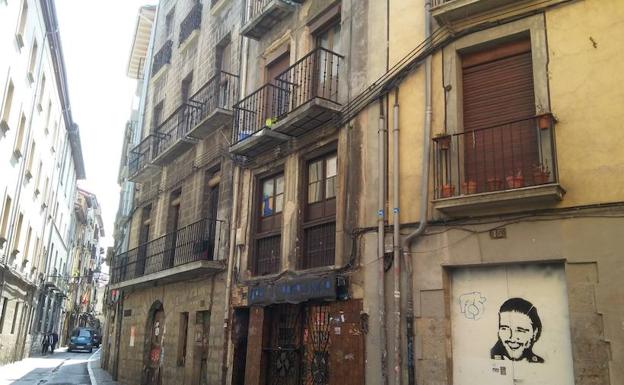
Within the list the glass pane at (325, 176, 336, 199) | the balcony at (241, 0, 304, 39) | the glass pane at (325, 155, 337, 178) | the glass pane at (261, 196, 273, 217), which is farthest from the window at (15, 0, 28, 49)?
the glass pane at (325, 176, 336, 199)

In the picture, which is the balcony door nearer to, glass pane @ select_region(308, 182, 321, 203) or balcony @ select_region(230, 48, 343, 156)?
balcony @ select_region(230, 48, 343, 156)

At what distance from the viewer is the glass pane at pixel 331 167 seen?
10082 mm

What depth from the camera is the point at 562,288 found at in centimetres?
671

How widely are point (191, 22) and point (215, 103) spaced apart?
4704 mm

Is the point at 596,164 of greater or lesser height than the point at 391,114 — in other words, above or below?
below

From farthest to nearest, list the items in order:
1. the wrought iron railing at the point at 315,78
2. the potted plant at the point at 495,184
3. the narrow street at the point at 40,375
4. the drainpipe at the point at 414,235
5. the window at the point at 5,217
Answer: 1. the window at the point at 5,217
2. the narrow street at the point at 40,375
3. the wrought iron railing at the point at 315,78
4. the drainpipe at the point at 414,235
5. the potted plant at the point at 495,184

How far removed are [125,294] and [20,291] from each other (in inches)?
243

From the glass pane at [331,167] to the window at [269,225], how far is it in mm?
1445

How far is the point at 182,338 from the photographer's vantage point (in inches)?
559

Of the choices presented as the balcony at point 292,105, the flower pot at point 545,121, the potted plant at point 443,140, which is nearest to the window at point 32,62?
the balcony at point 292,105

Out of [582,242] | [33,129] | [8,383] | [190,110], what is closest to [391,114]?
[582,242]

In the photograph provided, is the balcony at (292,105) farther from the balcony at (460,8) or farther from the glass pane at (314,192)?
the balcony at (460,8)

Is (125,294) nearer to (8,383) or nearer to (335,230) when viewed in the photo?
(8,383)

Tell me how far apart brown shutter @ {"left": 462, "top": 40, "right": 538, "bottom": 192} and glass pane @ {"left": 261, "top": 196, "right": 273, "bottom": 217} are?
493 centimetres
